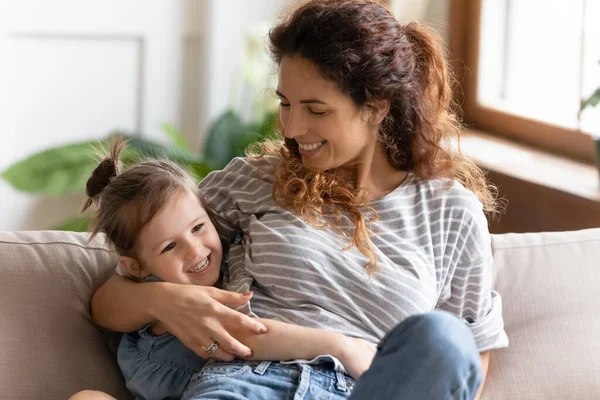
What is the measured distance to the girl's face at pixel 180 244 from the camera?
161 cm

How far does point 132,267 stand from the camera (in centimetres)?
167

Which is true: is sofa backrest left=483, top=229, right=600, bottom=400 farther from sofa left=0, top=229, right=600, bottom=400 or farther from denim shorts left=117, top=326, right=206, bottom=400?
denim shorts left=117, top=326, right=206, bottom=400

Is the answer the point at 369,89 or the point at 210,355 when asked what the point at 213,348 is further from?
the point at 369,89

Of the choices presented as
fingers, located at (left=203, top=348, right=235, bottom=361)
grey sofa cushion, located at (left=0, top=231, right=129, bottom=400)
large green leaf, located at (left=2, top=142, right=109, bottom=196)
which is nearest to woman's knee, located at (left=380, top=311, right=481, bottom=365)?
fingers, located at (left=203, top=348, right=235, bottom=361)

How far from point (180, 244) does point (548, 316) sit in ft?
2.51

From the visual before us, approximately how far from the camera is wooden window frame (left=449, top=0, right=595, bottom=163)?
3002 millimetres

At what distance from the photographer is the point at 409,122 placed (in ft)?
5.73

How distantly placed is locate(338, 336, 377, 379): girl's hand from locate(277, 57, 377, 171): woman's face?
0.33 m

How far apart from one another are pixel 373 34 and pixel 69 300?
0.74 meters

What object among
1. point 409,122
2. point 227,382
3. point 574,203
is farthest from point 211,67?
point 227,382

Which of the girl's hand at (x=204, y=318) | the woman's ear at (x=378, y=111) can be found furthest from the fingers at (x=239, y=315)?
the woman's ear at (x=378, y=111)

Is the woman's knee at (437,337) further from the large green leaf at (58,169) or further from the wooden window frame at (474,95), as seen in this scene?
the large green leaf at (58,169)

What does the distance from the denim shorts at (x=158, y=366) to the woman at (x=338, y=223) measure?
0.17ft

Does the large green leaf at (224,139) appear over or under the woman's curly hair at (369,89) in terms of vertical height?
under
